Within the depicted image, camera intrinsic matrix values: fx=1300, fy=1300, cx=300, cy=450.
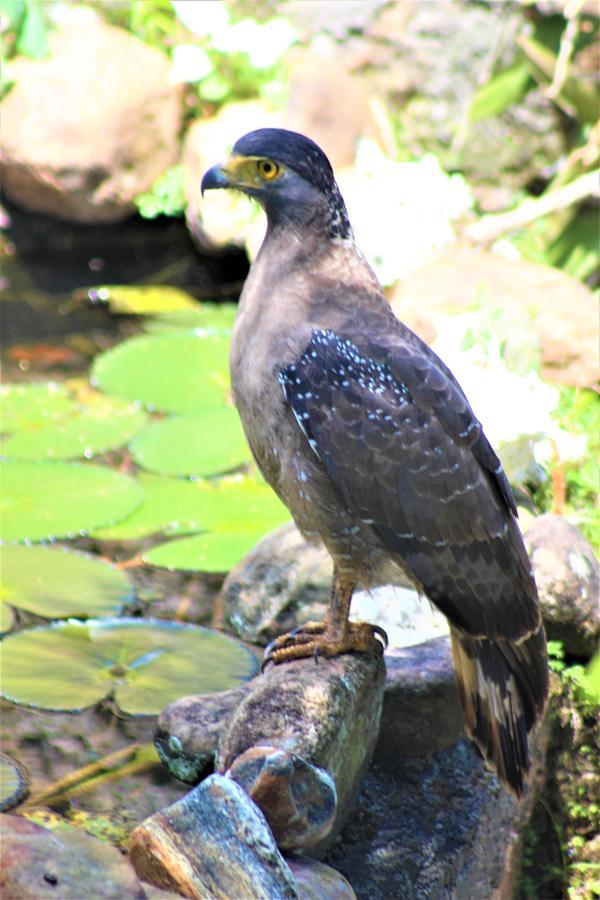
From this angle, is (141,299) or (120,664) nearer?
(120,664)

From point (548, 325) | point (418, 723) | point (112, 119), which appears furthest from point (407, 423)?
point (112, 119)

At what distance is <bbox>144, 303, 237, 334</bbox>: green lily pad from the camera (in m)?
5.70

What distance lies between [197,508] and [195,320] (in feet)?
5.63

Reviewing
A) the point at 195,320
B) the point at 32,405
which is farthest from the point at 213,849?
the point at 195,320

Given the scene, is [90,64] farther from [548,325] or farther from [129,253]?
[548,325]

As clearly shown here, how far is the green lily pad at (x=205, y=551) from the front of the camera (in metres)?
3.97

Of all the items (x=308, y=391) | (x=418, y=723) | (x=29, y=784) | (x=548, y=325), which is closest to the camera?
(x=308, y=391)

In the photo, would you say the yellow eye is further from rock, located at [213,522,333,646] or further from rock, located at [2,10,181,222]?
rock, located at [2,10,181,222]

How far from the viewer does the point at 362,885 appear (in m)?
2.78

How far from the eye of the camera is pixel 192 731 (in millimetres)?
3031

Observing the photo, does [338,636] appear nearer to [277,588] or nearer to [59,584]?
[277,588]

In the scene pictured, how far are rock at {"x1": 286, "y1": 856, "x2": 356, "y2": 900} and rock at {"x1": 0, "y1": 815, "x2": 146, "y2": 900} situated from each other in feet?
1.19

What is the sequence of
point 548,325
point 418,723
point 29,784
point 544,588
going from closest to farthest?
point 29,784 → point 418,723 → point 544,588 → point 548,325

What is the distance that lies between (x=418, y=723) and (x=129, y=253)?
12.7ft
